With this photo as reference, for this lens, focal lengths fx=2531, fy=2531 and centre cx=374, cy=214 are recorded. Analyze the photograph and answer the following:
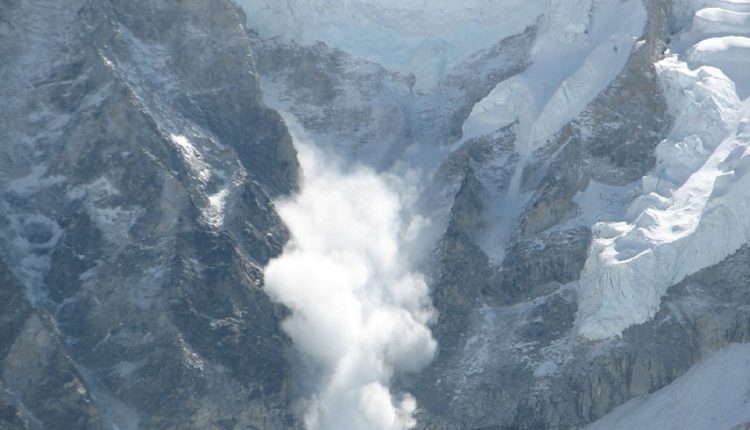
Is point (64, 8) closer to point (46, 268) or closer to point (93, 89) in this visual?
point (93, 89)

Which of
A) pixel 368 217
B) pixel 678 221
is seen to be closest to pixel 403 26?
pixel 368 217

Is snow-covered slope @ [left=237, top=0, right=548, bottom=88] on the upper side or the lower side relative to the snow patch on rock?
upper

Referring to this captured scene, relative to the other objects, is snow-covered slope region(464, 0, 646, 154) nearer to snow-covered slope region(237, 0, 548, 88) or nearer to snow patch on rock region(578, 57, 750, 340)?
snow-covered slope region(237, 0, 548, 88)

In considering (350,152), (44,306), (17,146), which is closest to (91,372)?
(44,306)

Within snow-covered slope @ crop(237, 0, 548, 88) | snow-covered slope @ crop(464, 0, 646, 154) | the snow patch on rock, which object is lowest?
the snow patch on rock

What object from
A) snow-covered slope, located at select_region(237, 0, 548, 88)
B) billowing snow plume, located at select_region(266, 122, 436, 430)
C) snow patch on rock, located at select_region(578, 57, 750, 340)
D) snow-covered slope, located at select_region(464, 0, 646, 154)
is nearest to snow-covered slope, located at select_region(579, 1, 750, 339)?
snow patch on rock, located at select_region(578, 57, 750, 340)

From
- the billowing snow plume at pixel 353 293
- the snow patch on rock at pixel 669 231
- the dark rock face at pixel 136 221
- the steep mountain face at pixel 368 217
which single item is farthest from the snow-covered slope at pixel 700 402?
the dark rock face at pixel 136 221

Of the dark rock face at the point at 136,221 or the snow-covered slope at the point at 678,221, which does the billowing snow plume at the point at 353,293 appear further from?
the snow-covered slope at the point at 678,221
